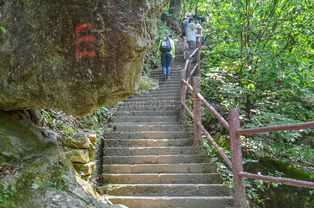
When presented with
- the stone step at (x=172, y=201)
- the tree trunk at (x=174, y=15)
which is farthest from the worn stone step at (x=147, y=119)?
the tree trunk at (x=174, y=15)

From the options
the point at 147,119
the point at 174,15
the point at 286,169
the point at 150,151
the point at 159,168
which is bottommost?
the point at 286,169

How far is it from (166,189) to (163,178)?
29cm

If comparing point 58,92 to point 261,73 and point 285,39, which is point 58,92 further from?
point 285,39

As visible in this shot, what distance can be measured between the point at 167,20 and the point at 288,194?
1464 centimetres

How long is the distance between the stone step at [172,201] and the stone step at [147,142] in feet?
4.93

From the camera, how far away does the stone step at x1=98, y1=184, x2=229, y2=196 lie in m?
3.79

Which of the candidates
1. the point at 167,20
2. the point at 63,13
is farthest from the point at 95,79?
the point at 167,20

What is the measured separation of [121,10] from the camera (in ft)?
7.21

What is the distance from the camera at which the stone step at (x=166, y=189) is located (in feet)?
12.4

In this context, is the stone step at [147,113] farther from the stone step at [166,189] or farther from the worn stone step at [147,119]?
the stone step at [166,189]

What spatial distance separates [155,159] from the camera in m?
4.55

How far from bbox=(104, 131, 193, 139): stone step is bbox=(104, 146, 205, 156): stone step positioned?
0.49 metres

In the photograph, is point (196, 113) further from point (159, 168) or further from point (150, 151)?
point (159, 168)

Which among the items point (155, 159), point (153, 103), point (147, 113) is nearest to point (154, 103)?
point (153, 103)
